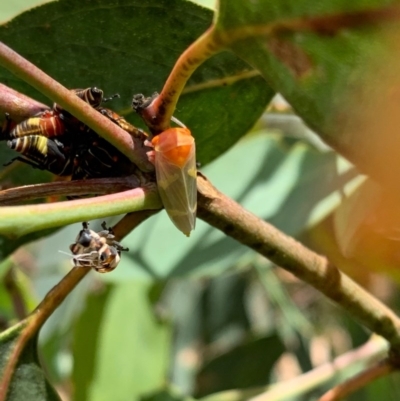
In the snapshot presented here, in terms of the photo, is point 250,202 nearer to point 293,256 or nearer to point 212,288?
point 293,256

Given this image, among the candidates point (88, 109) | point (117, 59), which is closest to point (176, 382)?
point (117, 59)

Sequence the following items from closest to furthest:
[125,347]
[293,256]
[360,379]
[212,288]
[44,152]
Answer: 1. [44,152]
2. [293,256]
3. [360,379]
4. [125,347]
5. [212,288]

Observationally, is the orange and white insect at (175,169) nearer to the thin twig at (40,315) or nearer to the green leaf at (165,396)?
the thin twig at (40,315)

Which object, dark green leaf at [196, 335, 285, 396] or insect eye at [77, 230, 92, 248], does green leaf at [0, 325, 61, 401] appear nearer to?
insect eye at [77, 230, 92, 248]

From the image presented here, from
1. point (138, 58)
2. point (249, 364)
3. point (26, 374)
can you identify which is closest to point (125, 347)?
point (249, 364)

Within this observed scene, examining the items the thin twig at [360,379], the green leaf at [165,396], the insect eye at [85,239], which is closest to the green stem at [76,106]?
the insect eye at [85,239]

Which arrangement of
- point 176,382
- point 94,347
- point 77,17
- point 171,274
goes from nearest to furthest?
point 77,17 → point 171,274 → point 94,347 → point 176,382

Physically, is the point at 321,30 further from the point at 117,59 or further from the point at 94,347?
the point at 94,347
